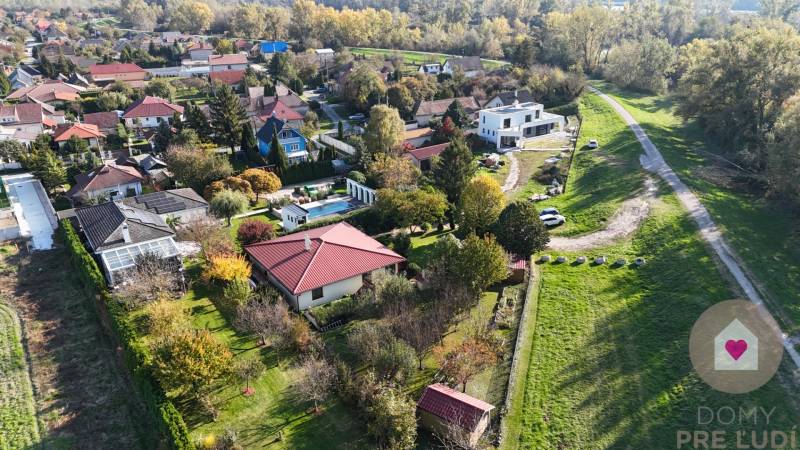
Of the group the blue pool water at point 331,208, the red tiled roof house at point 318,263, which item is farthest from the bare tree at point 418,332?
the blue pool water at point 331,208

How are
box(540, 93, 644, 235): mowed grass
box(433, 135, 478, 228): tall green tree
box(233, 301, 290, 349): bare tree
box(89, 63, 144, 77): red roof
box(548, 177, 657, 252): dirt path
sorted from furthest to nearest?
box(89, 63, 144, 77): red roof, box(433, 135, 478, 228): tall green tree, box(540, 93, 644, 235): mowed grass, box(548, 177, 657, 252): dirt path, box(233, 301, 290, 349): bare tree

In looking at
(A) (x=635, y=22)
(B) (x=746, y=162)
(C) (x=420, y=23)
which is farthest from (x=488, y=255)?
(C) (x=420, y=23)

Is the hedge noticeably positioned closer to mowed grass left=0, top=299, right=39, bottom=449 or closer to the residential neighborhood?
the residential neighborhood

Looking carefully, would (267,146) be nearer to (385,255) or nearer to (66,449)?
(385,255)

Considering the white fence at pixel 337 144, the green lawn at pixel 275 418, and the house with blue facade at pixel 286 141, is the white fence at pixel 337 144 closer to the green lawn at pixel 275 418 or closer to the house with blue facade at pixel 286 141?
the house with blue facade at pixel 286 141

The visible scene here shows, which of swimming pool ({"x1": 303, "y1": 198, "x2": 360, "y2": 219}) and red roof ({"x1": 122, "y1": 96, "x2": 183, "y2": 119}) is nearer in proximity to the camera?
swimming pool ({"x1": 303, "y1": 198, "x2": 360, "y2": 219})

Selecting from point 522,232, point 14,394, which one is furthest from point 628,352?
point 14,394

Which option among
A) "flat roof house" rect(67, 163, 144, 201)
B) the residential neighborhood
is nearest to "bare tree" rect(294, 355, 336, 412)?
the residential neighborhood
